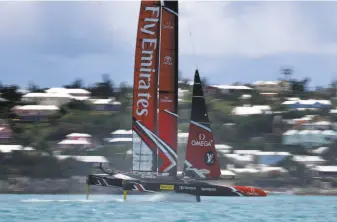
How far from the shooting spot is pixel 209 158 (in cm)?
2850

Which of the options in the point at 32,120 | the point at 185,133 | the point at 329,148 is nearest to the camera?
the point at 185,133

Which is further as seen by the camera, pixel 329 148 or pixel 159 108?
pixel 329 148

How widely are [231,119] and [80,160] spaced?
1288 cm

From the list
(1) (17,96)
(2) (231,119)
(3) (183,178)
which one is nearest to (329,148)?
(2) (231,119)

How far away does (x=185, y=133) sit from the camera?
52250 mm

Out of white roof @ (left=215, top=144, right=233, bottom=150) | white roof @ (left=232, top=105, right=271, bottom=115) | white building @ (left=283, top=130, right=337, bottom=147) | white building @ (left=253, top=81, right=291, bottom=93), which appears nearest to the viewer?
white roof @ (left=215, top=144, right=233, bottom=150)

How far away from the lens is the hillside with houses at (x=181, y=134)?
162 feet

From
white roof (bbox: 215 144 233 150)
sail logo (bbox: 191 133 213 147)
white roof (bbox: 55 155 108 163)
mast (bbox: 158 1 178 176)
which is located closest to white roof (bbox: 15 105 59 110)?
white roof (bbox: 55 155 108 163)

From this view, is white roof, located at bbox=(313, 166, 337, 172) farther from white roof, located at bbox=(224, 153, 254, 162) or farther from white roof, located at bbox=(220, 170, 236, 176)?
white roof, located at bbox=(220, 170, 236, 176)

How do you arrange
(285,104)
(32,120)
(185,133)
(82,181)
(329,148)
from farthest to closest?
(285,104), (32,120), (329,148), (185,133), (82,181)

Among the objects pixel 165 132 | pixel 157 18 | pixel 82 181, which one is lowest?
pixel 82 181

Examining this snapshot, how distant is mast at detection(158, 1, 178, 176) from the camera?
2822cm

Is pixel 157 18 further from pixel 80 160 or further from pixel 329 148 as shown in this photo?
pixel 329 148

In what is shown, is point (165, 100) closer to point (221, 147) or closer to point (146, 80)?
point (146, 80)
